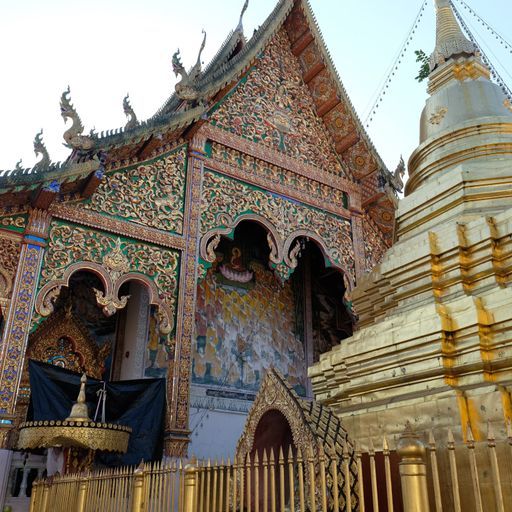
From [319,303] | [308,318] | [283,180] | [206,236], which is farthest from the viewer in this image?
[319,303]

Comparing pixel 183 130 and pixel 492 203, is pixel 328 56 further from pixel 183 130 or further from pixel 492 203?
pixel 492 203

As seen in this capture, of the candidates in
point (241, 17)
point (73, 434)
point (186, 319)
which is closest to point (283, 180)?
point (186, 319)

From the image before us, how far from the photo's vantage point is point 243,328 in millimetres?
8438

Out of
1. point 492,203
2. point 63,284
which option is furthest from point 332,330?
point 492,203

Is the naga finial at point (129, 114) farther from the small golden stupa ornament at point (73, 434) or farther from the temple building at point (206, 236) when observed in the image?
the small golden stupa ornament at point (73, 434)

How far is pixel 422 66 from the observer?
7.99 meters

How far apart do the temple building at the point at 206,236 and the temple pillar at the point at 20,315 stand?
0.01m

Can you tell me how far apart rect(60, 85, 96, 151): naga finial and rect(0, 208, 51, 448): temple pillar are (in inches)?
29.0

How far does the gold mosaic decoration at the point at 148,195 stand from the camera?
6.22 meters

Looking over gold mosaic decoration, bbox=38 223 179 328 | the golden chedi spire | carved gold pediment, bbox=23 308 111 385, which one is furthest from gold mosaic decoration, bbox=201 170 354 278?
the golden chedi spire

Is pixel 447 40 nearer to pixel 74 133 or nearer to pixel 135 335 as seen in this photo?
pixel 74 133

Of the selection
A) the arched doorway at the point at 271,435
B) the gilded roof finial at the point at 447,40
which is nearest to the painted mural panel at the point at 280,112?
the gilded roof finial at the point at 447,40

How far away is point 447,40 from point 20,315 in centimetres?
433

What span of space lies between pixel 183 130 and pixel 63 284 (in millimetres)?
2507
